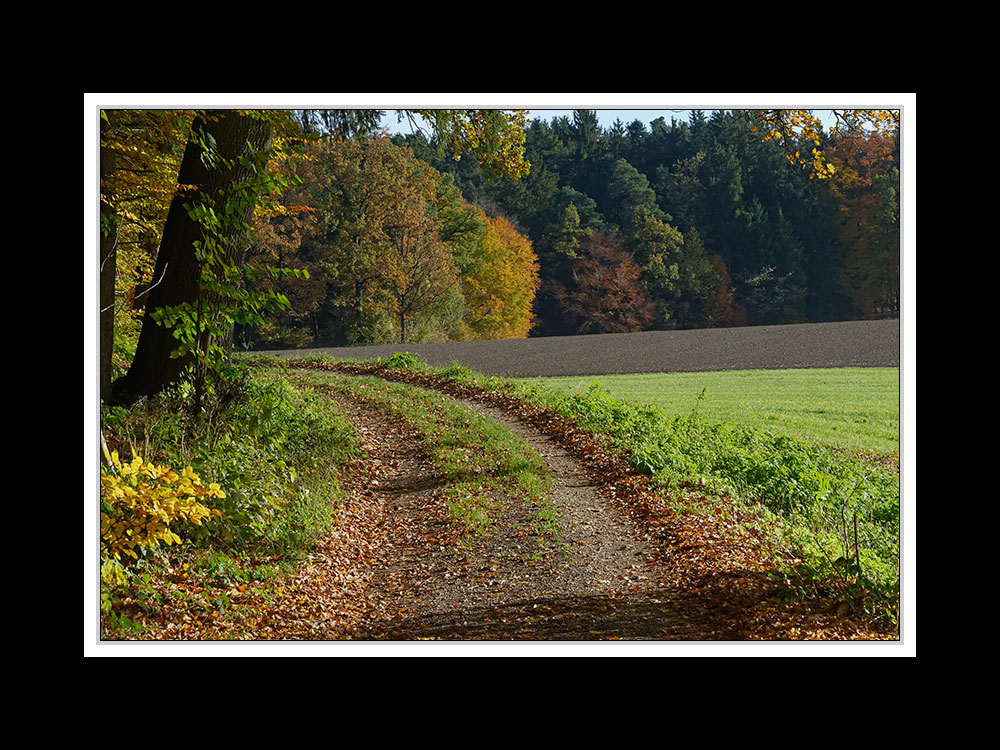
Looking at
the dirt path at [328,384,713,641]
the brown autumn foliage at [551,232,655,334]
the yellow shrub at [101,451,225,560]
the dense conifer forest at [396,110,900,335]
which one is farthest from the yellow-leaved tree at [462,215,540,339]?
the yellow shrub at [101,451,225,560]

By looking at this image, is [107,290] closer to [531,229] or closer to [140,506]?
[140,506]

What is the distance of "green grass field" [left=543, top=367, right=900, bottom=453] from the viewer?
972 centimetres

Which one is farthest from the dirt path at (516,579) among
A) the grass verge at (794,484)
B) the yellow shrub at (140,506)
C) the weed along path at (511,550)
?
the yellow shrub at (140,506)

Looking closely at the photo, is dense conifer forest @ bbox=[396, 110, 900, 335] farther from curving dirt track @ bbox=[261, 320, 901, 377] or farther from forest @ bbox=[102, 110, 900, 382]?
curving dirt track @ bbox=[261, 320, 901, 377]

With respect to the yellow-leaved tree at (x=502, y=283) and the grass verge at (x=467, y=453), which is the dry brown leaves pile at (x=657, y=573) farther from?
the yellow-leaved tree at (x=502, y=283)

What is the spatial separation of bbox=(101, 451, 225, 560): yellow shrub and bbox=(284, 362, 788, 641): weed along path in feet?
3.47

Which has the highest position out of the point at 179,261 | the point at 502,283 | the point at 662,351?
the point at 502,283

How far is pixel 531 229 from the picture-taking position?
1009cm

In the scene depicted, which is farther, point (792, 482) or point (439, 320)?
point (439, 320)

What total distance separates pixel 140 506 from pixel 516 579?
217cm

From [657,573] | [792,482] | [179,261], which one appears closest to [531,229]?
[792,482]

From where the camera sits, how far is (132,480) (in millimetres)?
3947
